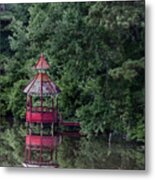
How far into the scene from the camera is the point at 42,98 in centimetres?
166

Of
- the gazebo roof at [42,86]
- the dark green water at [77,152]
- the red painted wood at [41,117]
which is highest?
the gazebo roof at [42,86]

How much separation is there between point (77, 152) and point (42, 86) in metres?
0.28

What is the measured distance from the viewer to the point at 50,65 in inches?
65.1

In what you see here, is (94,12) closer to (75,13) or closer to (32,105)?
(75,13)

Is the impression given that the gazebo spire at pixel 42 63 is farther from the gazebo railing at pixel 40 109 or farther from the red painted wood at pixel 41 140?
the red painted wood at pixel 41 140

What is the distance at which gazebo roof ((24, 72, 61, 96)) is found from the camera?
Answer: 1.65m

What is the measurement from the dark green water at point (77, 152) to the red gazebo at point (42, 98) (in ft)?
0.24

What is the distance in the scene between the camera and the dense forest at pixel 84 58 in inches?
63.2

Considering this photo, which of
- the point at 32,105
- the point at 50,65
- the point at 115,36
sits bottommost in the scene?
the point at 32,105

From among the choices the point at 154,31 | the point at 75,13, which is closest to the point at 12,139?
the point at 75,13

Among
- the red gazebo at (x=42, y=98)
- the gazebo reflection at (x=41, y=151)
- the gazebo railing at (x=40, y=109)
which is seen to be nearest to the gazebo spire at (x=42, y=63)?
the red gazebo at (x=42, y=98)

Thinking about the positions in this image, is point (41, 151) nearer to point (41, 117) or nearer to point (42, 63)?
point (41, 117)

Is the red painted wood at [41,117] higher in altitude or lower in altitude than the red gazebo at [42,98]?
lower

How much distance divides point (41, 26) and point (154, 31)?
0.42 m
